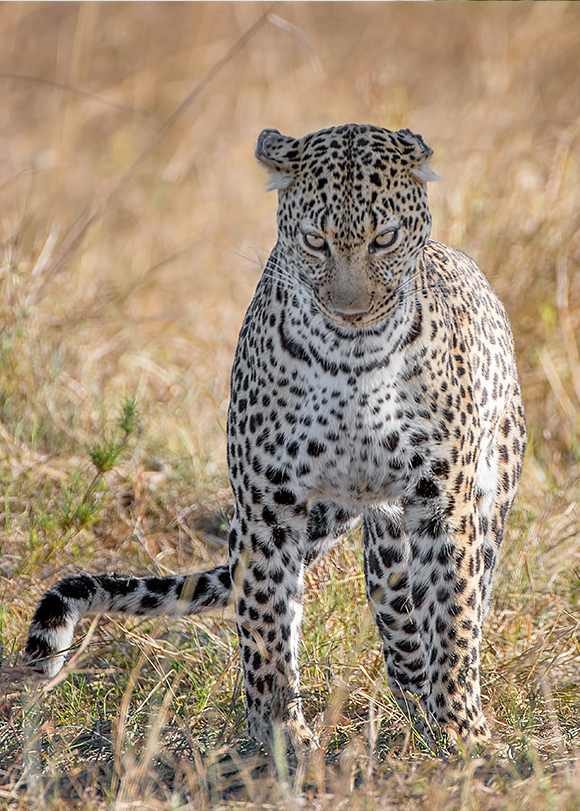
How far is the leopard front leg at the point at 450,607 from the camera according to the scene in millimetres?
3957

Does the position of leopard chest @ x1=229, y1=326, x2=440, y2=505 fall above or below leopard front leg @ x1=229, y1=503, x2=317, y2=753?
above

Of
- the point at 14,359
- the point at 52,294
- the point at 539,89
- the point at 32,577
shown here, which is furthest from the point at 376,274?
the point at 539,89

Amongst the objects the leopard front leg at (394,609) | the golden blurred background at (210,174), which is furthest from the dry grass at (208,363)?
the leopard front leg at (394,609)

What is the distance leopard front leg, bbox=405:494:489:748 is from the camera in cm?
396

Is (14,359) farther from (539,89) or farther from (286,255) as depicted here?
(539,89)

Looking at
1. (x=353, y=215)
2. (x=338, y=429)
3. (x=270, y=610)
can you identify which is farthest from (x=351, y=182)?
(x=270, y=610)

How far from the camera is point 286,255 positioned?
3926 millimetres

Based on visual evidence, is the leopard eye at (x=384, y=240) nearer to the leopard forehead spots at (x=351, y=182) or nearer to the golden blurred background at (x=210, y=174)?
the leopard forehead spots at (x=351, y=182)

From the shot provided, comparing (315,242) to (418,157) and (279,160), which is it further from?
(418,157)

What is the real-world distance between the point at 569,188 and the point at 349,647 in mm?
3917

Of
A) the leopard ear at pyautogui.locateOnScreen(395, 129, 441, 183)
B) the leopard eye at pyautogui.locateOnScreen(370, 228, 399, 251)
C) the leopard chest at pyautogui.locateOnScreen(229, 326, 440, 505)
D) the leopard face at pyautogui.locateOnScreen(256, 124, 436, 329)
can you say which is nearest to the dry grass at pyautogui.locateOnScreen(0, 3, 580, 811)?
the leopard chest at pyautogui.locateOnScreen(229, 326, 440, 505)

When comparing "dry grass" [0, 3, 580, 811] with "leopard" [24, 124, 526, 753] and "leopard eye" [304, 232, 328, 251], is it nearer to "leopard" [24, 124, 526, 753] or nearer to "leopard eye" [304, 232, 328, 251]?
"leopard" [24, 124, 526, 753]

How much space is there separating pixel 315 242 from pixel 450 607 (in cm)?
134

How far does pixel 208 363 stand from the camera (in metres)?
7.28
